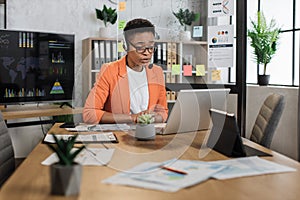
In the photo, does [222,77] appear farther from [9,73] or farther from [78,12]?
[9,73]

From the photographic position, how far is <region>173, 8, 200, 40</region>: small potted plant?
4.38 m

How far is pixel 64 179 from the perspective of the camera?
1.03m

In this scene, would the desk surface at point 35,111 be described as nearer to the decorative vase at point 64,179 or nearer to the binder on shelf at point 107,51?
the binder on shelf at point 107,51

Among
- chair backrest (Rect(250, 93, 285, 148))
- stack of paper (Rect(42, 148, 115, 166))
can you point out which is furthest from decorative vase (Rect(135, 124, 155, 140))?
chair backrest (Rect(250, 93, 285, 148))

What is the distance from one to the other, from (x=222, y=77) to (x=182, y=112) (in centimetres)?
266

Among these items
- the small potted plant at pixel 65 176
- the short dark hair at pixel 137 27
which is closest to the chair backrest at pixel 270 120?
the short dark hair at pixel 137 27

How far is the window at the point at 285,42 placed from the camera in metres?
4.06

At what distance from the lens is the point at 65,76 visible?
4203 mm

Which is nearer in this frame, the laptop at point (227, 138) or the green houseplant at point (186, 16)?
the laptop at point (227, 138)

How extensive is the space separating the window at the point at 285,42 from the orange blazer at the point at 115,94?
2.01 meters

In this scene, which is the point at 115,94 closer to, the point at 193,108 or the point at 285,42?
the point at 193,108

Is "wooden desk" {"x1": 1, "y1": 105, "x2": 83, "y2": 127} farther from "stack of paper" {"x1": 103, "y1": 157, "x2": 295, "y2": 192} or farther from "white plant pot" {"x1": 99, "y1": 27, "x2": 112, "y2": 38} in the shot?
"stack of paper" {"x1": 103, "y1": 157, "x2": 295, "y2": 192}

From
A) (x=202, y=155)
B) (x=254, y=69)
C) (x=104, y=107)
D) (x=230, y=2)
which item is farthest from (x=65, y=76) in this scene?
(x=202, y=155)

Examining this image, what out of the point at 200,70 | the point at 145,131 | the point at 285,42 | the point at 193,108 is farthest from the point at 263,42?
the point at 145,131
